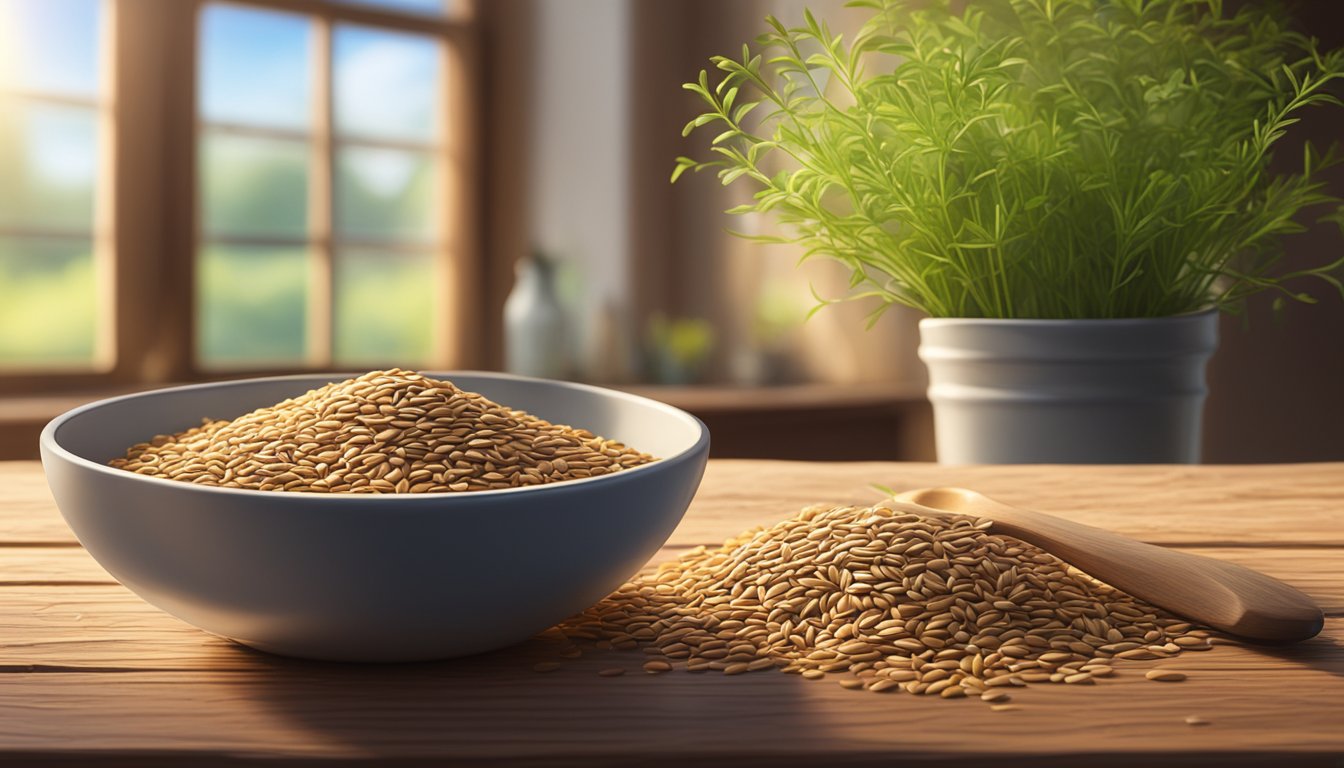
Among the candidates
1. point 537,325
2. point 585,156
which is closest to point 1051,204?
point 537,325

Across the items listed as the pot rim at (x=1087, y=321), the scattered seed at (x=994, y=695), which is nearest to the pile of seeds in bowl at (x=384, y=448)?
the scattered seed at (x=994, y=695)

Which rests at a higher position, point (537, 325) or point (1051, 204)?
point (1051, 204)

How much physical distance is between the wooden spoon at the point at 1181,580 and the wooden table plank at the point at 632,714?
2 cm

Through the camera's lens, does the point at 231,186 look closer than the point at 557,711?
No

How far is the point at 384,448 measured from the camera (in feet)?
1.69

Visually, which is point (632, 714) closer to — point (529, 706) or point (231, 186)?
point (529, 706)

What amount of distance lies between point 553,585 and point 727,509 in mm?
401

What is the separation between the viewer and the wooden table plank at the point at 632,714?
1.32ft

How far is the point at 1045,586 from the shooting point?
555 millimetres

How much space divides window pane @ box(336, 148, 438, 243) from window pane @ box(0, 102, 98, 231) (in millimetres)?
719

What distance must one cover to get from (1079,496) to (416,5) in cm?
327

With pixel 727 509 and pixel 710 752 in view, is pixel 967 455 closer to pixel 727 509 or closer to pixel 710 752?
pixel 727 509

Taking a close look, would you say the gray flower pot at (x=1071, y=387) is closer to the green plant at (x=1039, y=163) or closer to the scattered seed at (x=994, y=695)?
the green plant at (x=1039, y=163)

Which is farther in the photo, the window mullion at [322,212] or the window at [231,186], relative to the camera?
the window mullion at [322,212]
